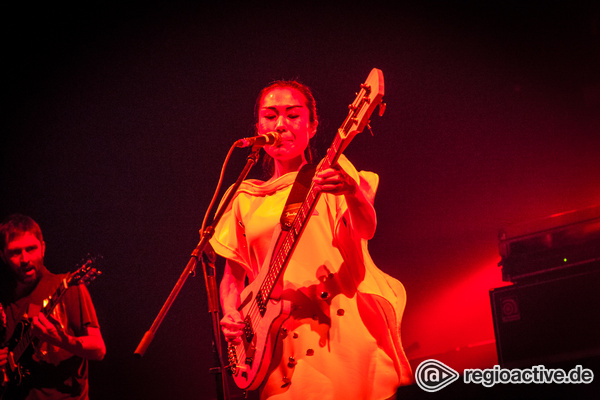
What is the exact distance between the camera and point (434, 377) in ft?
5.43

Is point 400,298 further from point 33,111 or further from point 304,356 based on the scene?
point 33,111

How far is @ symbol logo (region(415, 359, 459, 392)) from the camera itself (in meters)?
1.59

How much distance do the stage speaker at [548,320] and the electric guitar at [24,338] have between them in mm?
2428

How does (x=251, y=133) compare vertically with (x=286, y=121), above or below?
above

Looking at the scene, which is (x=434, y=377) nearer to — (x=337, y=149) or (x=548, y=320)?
(x=337, y=149)

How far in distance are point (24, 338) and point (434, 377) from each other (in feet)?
10.1

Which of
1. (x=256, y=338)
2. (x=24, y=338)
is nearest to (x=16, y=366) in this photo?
(x=24, y=338)

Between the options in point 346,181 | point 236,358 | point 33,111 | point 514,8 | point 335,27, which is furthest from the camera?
point 33,111

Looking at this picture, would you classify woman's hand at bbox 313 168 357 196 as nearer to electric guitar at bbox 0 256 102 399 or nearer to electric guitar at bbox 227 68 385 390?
electric guitar at bbox 227 68 385 390

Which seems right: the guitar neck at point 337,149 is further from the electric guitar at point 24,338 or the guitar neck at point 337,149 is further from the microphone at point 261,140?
the electric guitar at point 24,338

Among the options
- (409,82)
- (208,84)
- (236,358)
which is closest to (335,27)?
(409,82)

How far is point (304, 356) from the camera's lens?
7.91ft

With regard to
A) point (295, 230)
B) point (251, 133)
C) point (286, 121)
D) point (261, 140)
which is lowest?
point (295, 230)

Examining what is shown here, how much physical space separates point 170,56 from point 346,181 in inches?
113
